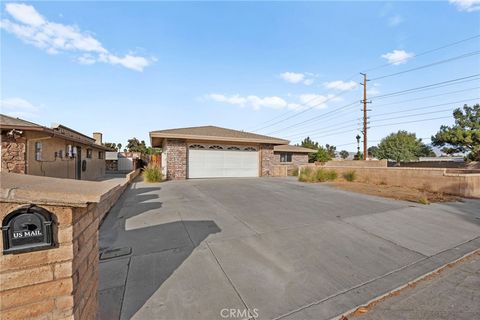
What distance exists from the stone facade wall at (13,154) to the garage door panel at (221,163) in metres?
8.54

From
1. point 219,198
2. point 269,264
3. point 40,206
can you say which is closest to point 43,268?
point 40,206

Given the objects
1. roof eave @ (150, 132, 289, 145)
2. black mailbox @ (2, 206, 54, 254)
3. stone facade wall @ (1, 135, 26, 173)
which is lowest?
black mailbox @ (2, 206, 54, 254)

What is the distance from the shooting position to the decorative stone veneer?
14.5 metres

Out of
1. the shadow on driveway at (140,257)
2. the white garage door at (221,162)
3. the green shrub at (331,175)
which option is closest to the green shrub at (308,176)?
the green shrub at (331,175)

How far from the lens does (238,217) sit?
5.66 metres

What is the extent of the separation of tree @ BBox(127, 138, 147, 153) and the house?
32493 millimetres

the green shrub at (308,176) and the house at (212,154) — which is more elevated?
the house at (212,154)

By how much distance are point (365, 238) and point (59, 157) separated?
43.5 feet

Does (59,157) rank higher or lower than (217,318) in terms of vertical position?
higher

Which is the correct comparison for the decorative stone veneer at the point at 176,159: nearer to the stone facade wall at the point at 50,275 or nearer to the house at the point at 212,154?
the house at the point at 212,154

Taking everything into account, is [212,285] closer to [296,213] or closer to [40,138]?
[296,213]

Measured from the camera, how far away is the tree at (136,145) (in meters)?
45.8

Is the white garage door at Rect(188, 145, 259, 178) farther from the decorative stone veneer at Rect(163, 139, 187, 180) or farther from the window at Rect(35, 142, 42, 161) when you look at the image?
the window at Rect(35, 142, 42, 161)

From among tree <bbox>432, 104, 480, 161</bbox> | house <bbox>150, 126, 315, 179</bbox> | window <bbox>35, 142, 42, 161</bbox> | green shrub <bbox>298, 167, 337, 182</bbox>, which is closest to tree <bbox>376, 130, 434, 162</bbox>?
tree <bbox>432, 104, 480, 161</bbox>
